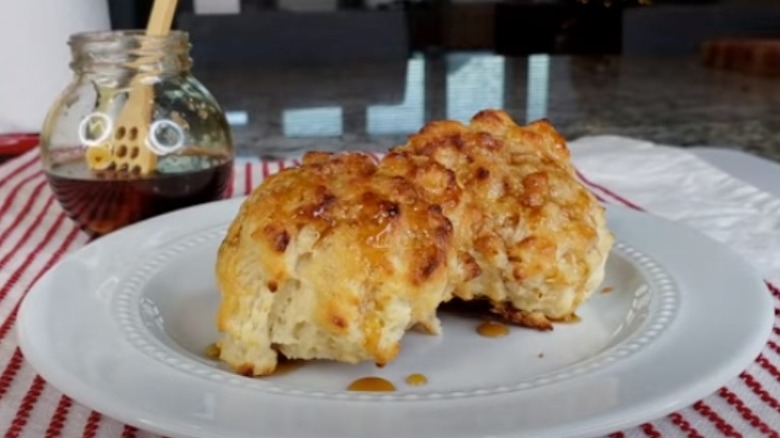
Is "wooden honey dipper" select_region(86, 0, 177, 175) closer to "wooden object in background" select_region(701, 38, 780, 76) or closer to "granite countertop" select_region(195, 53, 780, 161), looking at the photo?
"granite countertop" select_region(195, 53, 780, 161)

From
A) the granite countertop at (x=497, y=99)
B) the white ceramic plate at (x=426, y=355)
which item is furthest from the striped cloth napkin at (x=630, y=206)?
the granite countertop at (x=497, y=99)

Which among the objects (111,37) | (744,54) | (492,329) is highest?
(111,37)

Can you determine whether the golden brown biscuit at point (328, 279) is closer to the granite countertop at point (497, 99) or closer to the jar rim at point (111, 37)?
the jar rim at point (111, 37)

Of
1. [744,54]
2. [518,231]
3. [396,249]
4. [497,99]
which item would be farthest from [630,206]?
[744,54]

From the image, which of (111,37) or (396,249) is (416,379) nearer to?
(396,249)

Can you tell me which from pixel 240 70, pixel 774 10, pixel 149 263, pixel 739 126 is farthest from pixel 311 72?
Result: pixel 149 263

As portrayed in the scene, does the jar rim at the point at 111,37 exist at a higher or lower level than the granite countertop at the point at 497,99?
higher
